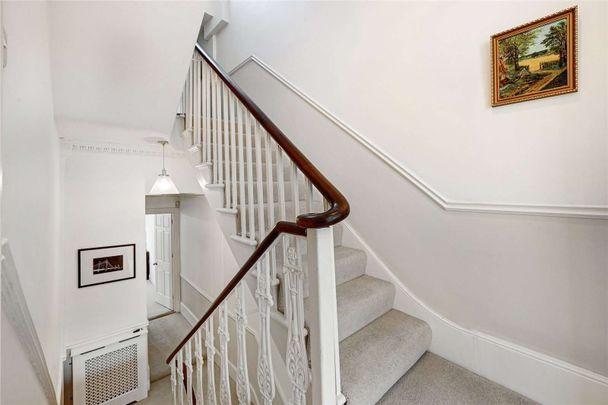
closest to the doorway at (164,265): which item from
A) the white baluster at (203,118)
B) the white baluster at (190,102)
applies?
the white baluster at (190,102)

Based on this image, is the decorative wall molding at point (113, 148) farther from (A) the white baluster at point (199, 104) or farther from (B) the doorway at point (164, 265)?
(B) the doorway at point (164, 265)

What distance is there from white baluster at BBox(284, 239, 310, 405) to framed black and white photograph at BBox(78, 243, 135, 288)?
9.34ft

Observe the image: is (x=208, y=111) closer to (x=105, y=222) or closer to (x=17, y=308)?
(x=17, y=308)

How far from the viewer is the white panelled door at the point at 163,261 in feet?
16.6

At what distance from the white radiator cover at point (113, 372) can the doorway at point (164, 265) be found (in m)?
1.87

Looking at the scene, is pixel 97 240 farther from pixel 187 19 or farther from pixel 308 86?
pixel 308 86

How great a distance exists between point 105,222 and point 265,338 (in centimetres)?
274

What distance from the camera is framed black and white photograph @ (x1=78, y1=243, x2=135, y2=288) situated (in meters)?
2.77

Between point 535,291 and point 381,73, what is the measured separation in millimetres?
1596

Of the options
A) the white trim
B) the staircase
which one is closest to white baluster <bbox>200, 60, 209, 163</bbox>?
the staircase

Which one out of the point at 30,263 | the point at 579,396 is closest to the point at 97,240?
the point at 30,263

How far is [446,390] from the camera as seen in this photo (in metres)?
1.31

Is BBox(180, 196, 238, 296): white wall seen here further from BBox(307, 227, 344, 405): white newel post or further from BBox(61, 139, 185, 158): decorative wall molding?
BBox(307, 227, 344, 405): white newel post

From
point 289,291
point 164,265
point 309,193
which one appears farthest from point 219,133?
point 164,265
